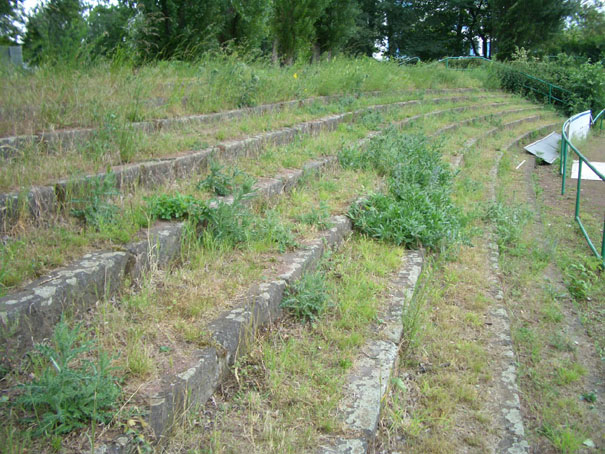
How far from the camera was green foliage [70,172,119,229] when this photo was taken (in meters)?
3.29

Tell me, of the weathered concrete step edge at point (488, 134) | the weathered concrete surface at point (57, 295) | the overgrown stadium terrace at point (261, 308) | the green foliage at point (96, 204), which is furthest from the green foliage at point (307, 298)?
the weathered concrete step edge at point (488, 134)

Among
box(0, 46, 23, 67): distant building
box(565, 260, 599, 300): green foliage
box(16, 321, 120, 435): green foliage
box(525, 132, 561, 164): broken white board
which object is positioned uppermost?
box(0, 46, 23, 67): distant building

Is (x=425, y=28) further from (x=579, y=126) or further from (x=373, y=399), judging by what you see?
(x=373, y=399)

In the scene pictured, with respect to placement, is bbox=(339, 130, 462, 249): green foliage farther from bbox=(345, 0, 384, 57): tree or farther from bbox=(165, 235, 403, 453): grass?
bbox=(345, 0, 384, 57): tree

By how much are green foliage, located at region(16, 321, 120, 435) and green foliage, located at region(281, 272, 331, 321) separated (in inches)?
52.5

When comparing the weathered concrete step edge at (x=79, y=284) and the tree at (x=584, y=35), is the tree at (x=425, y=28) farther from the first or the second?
the weathered concrete step edge at (x=79, y=284)

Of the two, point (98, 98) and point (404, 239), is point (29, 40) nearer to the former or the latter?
point (98, 98)

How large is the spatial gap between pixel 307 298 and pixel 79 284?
1.38 meters

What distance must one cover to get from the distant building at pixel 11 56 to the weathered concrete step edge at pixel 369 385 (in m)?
4.62

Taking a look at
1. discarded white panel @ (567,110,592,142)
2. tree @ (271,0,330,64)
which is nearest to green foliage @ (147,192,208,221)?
tree @ (271,0,330,64)

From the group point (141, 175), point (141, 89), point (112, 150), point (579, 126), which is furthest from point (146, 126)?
point (579, 126)

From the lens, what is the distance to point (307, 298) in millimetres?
3273

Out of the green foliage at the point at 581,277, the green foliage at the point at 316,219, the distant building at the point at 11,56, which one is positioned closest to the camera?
the green foliage at the point at 316,219

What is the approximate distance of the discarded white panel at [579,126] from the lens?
14.1 metres
